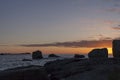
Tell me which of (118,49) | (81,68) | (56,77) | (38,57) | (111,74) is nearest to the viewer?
(111,74)

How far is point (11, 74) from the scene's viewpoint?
A: 86.8ft

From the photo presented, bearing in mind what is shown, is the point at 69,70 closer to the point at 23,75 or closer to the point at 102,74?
the point at 102,74

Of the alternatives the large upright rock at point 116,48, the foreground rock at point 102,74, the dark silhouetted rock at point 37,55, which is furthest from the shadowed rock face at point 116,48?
the dark silhouetted rock at point 37,55

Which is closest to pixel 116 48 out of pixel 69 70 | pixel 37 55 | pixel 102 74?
pixel 69 70

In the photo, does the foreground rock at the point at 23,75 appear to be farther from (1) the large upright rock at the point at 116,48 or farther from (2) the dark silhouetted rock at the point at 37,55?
(2) the dark silhouetted rock at the point at 37,55

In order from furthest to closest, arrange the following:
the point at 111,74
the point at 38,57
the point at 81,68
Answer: the point at 38,57 < the point at 81,68 < the point at 111,74

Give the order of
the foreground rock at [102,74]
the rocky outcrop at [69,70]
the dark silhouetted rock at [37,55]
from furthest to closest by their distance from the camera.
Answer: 1. the dark silhouetted rock at [37,55]
2. the rocky outcrop at [69,70]
3. the foreground rock at [102,74]

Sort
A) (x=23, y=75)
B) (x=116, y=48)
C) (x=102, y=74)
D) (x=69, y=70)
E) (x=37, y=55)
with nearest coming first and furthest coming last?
(x=23, y=75)
(x=102, y=74)
(x=69, y=70)
(x=116, y=48)
(x=37, y=55)

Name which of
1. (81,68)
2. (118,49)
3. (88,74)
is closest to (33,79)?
(88,74)

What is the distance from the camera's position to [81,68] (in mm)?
33000

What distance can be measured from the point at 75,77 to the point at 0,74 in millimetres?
6194

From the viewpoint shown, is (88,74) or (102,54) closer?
(88,74)

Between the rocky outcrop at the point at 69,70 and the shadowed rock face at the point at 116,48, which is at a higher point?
the shadowed rock face at the point at 116,48

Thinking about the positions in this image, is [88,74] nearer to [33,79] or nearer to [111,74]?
[111,74]
